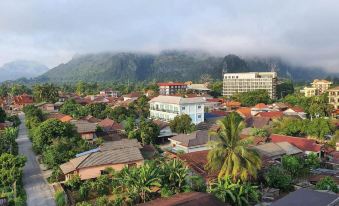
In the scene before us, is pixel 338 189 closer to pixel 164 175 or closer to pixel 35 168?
pixel 164 175

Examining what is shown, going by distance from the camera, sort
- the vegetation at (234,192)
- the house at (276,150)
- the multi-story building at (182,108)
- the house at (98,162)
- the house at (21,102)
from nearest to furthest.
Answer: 1. the vegetation at (234,192)
2. the house at (98,162)
3. the house at (276,150)
4. the multi-story building at (182,108)
5. the house at (21,102)

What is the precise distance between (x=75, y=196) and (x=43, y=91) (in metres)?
66.1

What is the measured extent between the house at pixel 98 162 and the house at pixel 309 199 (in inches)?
544

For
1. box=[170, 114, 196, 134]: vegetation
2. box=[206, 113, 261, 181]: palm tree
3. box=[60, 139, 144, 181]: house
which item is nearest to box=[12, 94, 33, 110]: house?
box=[170, 114, 196, 134]: vegetation

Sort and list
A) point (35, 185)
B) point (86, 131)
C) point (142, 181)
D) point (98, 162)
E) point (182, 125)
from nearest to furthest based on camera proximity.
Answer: point (142, 181) < point (98, 162) < point (35, 185) < point (86, 131) < point (182, 125)

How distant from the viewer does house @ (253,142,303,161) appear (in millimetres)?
30031

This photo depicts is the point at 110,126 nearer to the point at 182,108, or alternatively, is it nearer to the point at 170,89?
the point at 182,108

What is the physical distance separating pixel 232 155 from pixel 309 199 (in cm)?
593

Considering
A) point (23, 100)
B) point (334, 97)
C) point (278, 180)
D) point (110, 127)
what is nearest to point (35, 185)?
point (278, 180)

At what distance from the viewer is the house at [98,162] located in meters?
26.9

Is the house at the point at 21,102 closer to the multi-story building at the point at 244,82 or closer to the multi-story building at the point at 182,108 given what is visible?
the multi-story building at the point at 182,108

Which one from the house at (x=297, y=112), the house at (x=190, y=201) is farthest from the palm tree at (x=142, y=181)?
the house at (x=297, y=112)

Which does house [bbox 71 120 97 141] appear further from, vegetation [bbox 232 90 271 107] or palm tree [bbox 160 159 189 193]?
vegetation [bbox 232 90 271 107]

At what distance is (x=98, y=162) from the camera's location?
27.4m
